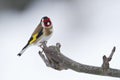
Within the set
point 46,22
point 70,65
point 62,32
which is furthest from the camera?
point 62,32

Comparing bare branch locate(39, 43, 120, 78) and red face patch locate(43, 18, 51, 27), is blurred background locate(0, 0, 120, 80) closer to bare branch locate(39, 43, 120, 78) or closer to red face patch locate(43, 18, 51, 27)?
red face patch locate(43, 18, 51, 27)

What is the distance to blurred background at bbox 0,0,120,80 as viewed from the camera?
3.48 m

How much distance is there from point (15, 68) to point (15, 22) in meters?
1.49

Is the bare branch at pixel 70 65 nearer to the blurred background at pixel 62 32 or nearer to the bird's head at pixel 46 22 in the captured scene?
the bird's head at pixel 46 22

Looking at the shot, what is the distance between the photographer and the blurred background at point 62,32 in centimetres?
348

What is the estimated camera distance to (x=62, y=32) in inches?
177

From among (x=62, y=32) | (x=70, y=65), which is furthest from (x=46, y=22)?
(x=62, y=32)

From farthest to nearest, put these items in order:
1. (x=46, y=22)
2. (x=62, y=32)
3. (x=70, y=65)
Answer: (x=62, y=32) < (x=46, y=22) < (x=70, y=65)

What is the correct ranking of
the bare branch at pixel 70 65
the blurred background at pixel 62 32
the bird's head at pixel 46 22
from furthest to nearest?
the blurred background at pixel 62 32 → the bird's head at pixel 46 22 → the bare branch at pixel 70 65

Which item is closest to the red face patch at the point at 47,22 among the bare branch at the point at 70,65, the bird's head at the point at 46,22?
the bird's head at the point at 46,22

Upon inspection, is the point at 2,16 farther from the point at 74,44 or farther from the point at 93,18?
the point at 74,44

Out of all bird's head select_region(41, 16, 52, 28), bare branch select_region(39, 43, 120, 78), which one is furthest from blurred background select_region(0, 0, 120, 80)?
bare branch select_region(39, 43, 120, 78)

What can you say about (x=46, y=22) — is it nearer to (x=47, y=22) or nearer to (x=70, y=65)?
(x=47, y=22)

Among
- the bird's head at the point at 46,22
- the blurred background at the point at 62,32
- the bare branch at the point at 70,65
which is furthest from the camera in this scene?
the blurred background at the point at 62,32
